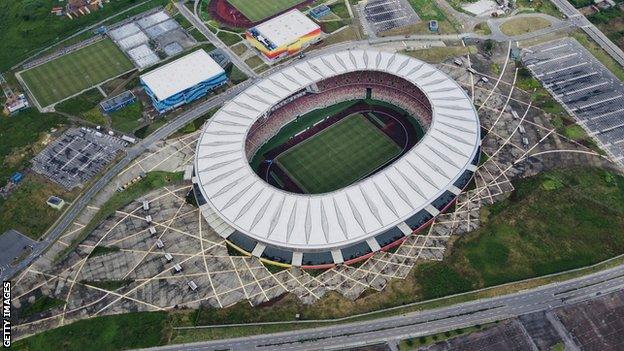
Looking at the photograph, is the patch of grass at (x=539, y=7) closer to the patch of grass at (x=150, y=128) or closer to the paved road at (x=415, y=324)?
the paved road at (x=415, y=324)

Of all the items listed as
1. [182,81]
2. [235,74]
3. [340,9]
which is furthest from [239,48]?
[340,9]

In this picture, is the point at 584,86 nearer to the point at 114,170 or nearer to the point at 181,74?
the point at 181,74

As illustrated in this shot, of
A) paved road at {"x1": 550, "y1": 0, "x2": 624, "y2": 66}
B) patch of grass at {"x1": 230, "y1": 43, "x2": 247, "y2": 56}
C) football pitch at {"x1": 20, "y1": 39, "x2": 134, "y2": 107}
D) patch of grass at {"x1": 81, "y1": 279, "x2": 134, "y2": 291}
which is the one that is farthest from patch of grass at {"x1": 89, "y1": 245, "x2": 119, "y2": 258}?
paved road at {"x1": 550, "y1": 0, "x2": 624, "y2": 66}

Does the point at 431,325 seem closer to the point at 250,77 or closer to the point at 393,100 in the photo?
the point at 393,100

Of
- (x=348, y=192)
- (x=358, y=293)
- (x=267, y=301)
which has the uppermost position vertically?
(x=348, y=192)

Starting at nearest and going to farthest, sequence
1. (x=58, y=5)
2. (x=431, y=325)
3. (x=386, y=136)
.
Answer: (x=431, y=325) < (x=386, y=136) < (x=58, y=5)

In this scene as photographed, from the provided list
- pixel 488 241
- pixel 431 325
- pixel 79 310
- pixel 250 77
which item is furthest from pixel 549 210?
pixel 79 310

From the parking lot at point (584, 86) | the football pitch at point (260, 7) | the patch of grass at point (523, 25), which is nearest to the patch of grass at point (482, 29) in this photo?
the patch of grass at point (523, 25)
